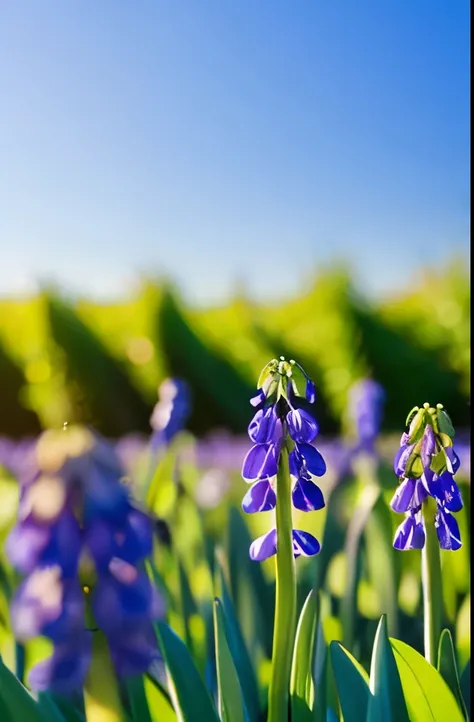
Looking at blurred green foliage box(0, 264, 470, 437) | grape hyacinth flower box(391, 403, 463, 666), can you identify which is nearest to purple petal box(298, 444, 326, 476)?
grape hyacinth flower box(391, 403, 463, 666)

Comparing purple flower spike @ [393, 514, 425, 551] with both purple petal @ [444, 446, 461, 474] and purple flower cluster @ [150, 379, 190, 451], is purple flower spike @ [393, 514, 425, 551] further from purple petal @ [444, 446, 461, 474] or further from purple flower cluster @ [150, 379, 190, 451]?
purple flower cluster @ [150, 379, 190, 451]

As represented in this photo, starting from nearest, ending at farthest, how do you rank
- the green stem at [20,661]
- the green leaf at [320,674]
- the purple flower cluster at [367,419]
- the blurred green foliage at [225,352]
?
the green leaf at [320,674]
the green stem at [20,661]
the purple flower cluster at [367,419]
the blurred green foliage at [225,352]

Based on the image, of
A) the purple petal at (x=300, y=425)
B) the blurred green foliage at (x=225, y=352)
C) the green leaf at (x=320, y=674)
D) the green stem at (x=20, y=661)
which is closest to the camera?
the purple petal at (x=300, y=425)

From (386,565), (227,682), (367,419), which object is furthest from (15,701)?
(367,419)

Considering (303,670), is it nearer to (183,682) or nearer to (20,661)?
(183,682)

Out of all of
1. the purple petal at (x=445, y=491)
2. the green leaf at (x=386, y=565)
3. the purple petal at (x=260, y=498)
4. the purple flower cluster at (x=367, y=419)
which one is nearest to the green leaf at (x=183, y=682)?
the purple petal at (x=260, y=498)

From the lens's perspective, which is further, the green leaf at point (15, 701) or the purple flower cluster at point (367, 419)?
the purple flower cluster at point (367, 419)

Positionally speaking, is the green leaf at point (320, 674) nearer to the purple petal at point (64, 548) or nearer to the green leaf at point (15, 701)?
the green leaf at point (15, 701)
